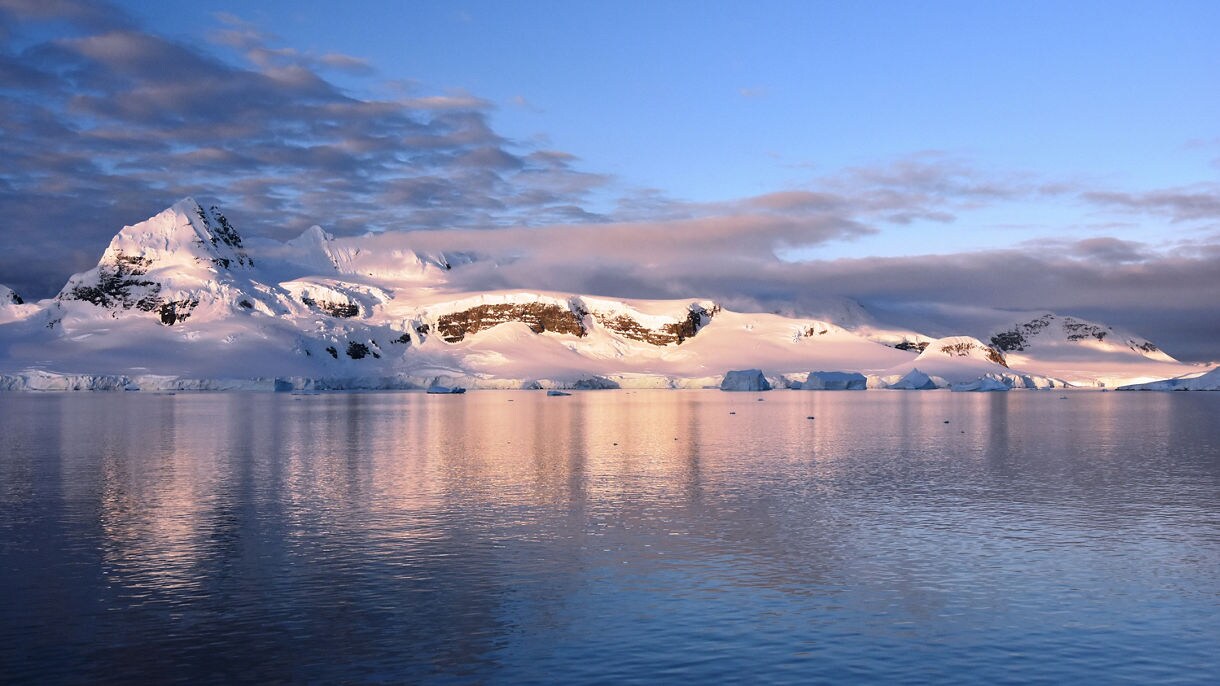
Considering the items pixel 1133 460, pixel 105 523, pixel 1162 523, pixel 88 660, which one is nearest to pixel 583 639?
pixel 88 660

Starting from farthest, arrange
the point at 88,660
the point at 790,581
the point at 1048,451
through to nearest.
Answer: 1. the point at 1048,451
2. the point at 790,581
3. the point at 88,660

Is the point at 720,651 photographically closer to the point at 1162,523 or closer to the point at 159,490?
the point at 1162,523

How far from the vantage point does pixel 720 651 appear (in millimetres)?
16922

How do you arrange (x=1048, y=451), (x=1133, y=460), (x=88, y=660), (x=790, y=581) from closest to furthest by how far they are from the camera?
(x=88, y=660) < (x=790, y=581) < (x=1133, y=460) < (x=1048, y=451)

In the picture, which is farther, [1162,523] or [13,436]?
[13,436]

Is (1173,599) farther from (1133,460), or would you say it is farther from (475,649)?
(1133,460)

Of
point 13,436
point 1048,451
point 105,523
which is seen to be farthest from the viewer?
point 13,436

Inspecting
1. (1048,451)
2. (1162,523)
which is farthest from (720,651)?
(1048,451)

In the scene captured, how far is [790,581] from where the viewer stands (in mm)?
21953

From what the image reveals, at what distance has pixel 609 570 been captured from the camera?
23094 millimetres

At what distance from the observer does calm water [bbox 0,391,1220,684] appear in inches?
653

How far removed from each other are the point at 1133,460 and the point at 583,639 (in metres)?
40.4

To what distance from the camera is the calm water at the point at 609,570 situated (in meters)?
16.6

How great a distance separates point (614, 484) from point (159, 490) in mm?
16296
